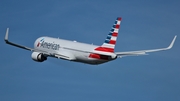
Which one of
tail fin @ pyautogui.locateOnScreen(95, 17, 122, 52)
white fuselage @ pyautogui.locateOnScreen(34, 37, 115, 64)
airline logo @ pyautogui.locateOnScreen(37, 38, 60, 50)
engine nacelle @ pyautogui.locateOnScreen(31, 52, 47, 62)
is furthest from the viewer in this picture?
airline logo @ pyautogui.locateOnScreen(37, 38, 60, 50)

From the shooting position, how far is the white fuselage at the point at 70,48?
148 metres

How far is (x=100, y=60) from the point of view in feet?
478

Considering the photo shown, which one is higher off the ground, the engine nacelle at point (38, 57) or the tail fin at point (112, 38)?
the tail fin at point (112, 38)

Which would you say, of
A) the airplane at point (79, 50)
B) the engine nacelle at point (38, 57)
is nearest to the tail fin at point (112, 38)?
the airplane at point (79, 50)

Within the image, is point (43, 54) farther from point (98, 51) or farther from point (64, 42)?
point (98, 51)

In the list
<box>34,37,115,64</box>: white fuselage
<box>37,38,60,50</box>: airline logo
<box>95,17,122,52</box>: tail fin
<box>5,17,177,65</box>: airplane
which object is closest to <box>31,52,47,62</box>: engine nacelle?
<box>5,17,177,65</box>: airplane

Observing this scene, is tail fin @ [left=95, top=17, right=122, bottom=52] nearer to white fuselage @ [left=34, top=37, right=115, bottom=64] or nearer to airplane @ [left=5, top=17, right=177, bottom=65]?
airplane @ [left=5, top=17, right=177, bottom=65]

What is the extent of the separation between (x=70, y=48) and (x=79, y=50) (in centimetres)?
332

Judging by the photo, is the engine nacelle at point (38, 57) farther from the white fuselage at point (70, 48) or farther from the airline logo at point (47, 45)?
the airline logo at point (47, 45)

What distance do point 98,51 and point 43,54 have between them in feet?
53.2

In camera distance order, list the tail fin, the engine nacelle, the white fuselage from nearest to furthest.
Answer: the tail fin, the white fuselage, the engine nacelle

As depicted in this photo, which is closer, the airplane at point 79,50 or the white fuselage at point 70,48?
the airplane at point 79,50

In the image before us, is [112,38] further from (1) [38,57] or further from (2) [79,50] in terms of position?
(1) [38,57]

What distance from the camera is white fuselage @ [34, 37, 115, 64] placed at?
148000 millimetres
